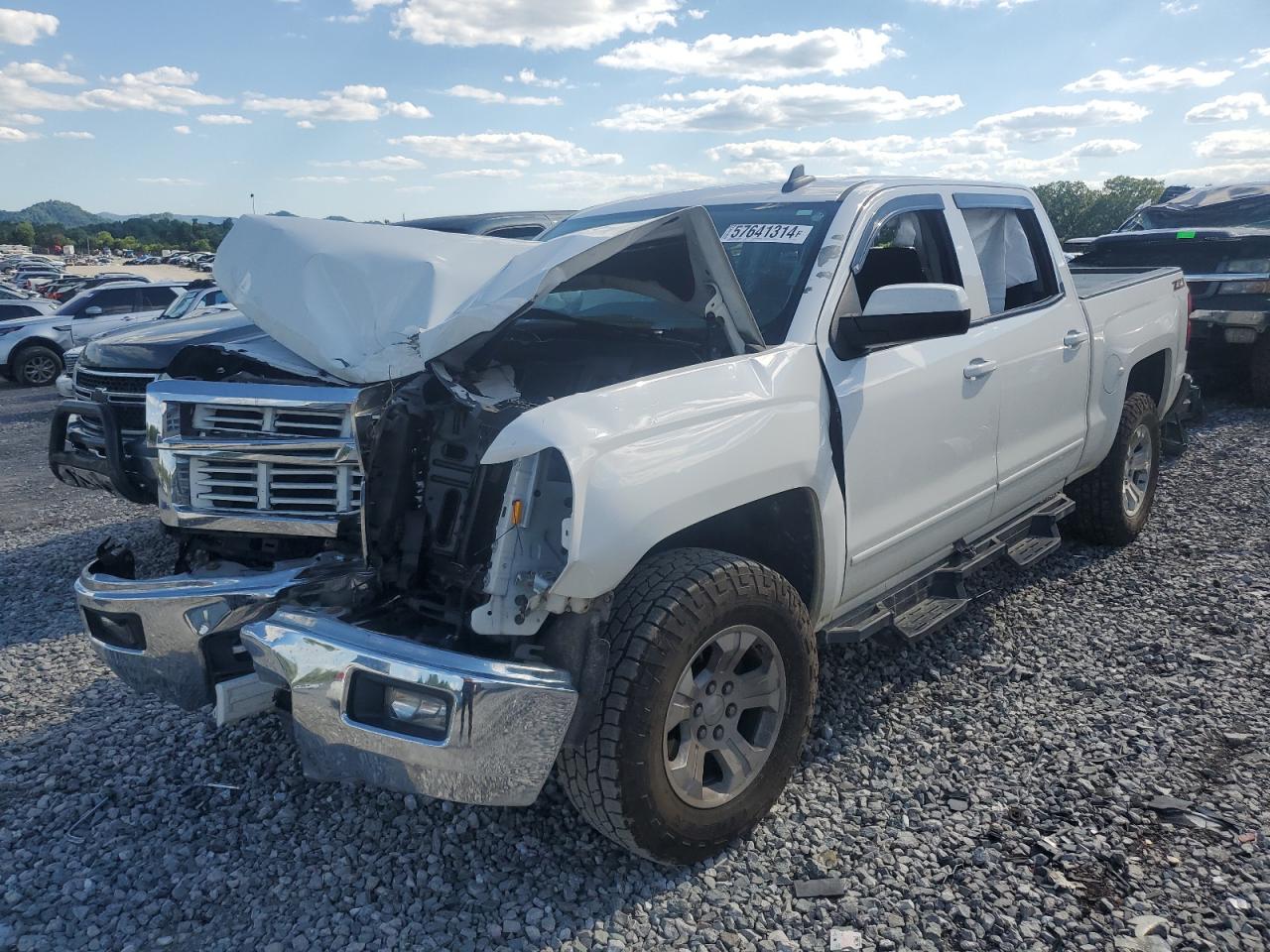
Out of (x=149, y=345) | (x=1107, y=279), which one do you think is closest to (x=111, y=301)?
(x=149, y=345)

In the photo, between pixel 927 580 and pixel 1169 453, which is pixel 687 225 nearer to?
pixel 927 580

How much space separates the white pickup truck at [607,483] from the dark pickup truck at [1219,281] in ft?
18.0

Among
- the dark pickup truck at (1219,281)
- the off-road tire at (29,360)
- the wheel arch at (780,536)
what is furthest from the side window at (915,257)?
the off-road tire at (29,360)

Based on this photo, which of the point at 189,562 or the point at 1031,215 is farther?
the point at 1031,215

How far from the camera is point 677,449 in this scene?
2672mm

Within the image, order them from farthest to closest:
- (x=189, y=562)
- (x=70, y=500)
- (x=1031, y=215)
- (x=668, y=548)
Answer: (x=70, y=500) < (x=1031, y=215) < (x=189, y=562) < (x=668, y=548)

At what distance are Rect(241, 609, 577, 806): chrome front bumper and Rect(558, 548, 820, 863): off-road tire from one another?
0.14m

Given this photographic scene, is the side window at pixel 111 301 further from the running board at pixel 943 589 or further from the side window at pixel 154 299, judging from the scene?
the running board at pixel 943 589

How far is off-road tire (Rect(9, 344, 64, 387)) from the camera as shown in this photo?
16.8 m

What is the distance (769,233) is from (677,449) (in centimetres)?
137

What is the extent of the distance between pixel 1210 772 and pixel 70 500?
819cm

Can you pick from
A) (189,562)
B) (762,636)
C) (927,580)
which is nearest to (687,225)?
(762,636)

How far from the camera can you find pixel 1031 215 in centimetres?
477

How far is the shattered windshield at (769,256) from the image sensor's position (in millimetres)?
3393
